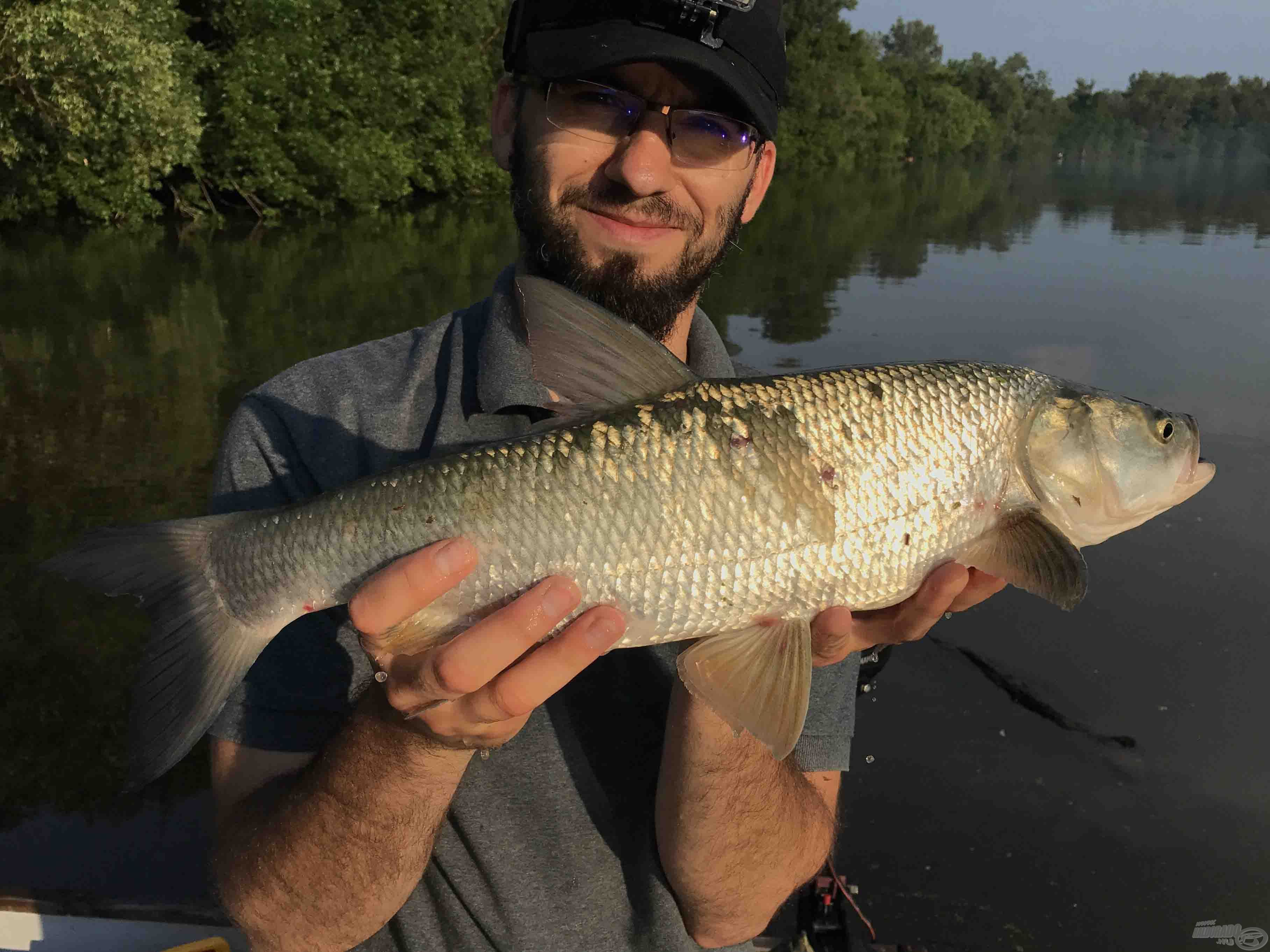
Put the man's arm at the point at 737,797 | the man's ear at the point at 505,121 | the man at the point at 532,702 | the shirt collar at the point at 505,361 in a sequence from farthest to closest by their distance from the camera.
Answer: the man's ear at the point at 505,121 < the shirt collar at the point at 505,361 < the man's arm at the point at 737,797 < the man at the point at 532,702

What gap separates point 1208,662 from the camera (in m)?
5.43

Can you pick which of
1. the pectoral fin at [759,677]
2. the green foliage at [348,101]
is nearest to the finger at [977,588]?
the pectoral fin at [759,677]

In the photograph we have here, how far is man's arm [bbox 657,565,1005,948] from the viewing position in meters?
1.72

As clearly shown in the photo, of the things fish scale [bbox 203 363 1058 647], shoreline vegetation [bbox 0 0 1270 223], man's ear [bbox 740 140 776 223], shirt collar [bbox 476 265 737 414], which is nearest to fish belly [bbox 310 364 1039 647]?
fish scale [bbox 203 363 1058 647]

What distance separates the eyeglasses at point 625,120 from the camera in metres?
2.16

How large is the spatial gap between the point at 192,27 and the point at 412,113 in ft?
18.2

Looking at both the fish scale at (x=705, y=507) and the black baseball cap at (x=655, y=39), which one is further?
the black baseball cap at (x=655, y=39)

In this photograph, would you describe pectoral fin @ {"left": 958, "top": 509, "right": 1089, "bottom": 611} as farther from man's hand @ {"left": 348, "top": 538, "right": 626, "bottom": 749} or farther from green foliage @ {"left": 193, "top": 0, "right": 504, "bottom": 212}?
green foliage @ {"left": 193, "top": 0, "right": 504, "bottom": 212}

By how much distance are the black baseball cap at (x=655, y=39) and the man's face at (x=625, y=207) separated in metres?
0.07

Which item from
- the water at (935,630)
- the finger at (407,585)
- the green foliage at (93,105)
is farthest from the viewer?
the green foliage at (93,105)

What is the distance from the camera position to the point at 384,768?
1618mm

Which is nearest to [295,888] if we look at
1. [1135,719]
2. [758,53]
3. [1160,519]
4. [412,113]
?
[758,53]

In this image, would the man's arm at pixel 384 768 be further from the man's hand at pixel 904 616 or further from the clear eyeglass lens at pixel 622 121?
the clear eyeglass lens at pixel 622 121

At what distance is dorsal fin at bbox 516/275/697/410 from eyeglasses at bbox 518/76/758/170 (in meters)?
0.74
